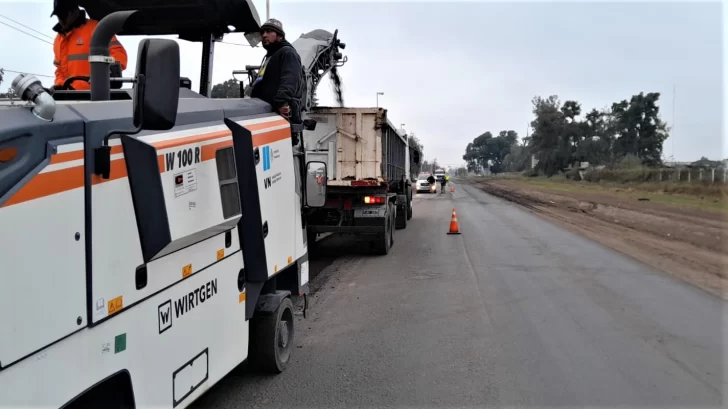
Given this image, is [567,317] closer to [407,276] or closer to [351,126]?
[407,276]

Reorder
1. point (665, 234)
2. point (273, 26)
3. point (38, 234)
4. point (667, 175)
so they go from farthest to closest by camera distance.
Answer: point (667, 175) < point (665, 234) < point (273, 26) < point (38, 234)

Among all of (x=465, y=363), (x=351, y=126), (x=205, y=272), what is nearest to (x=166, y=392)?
(x=205, y=272)

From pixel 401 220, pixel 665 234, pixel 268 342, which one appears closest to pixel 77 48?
pixel 268 342

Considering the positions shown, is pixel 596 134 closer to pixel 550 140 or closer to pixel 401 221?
pixel 550 140

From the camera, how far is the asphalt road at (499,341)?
15.6 ft

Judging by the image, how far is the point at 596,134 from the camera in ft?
275

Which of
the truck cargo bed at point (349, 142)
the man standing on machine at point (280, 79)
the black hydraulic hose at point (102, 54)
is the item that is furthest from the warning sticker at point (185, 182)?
the truck cargo bed at point (349, 142)

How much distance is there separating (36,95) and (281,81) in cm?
272

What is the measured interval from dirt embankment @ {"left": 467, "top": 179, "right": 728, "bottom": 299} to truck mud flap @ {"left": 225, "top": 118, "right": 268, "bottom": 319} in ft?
23.6

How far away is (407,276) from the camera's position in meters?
9.93

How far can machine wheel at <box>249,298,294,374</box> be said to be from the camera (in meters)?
4.84

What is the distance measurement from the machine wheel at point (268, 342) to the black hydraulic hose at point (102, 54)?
→ 236cm

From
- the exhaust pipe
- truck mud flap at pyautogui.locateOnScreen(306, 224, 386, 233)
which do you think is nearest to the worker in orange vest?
the exhaust pipe

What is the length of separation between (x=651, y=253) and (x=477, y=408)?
9.61 m
